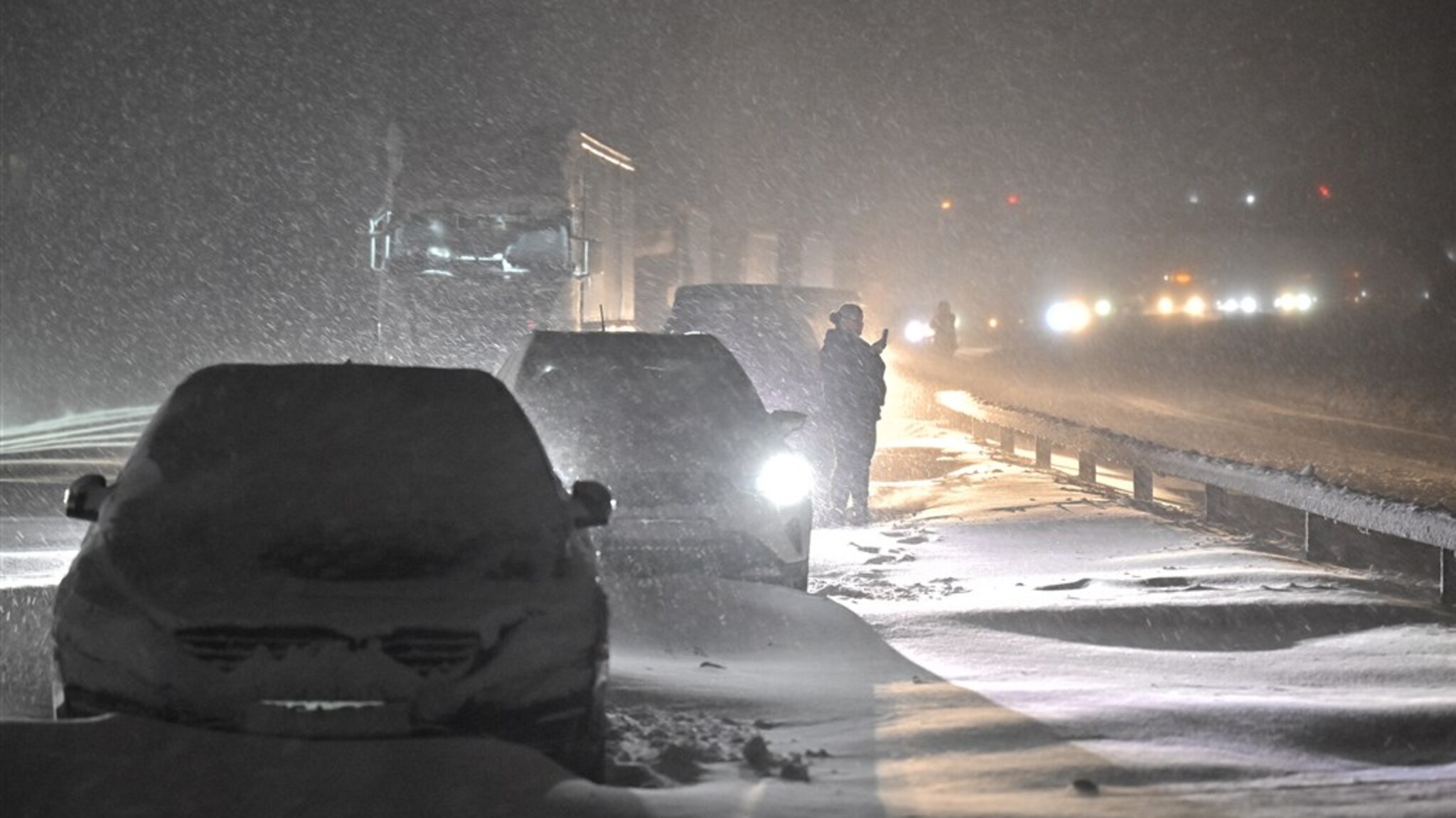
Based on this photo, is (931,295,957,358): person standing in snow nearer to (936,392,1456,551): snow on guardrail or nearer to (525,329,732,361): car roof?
(936,392,1456,551): snow on guardrail

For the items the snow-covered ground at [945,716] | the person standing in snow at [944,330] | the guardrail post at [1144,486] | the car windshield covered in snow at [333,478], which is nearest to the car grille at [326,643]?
the snow-covered ground at [945,716]

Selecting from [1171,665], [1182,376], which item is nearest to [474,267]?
[1171,665]

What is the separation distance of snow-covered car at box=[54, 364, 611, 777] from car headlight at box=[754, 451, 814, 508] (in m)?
3.35

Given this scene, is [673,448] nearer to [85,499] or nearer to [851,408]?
[85,499]

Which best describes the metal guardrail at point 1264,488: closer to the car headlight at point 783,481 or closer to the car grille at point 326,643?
the car headlight at point 783,481

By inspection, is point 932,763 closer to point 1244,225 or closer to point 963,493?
point 963,493

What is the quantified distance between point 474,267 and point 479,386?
19.4 m

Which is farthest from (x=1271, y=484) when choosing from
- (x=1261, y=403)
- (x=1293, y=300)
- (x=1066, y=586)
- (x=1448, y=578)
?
(x=1293, y=300)

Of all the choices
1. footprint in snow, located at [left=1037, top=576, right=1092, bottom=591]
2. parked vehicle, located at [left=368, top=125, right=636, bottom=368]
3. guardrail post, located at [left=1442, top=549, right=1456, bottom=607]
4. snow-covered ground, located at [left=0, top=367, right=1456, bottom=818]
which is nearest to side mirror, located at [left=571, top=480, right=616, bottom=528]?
snow-covered ground, located at [left=0, top=367, right=1456, bottom=818]

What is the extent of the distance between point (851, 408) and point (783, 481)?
599cm

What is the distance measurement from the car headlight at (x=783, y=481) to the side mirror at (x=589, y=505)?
3368mm

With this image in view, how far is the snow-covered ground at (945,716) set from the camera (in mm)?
5309

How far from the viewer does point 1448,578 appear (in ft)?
35.3

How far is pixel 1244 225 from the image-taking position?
8750 centimetres
